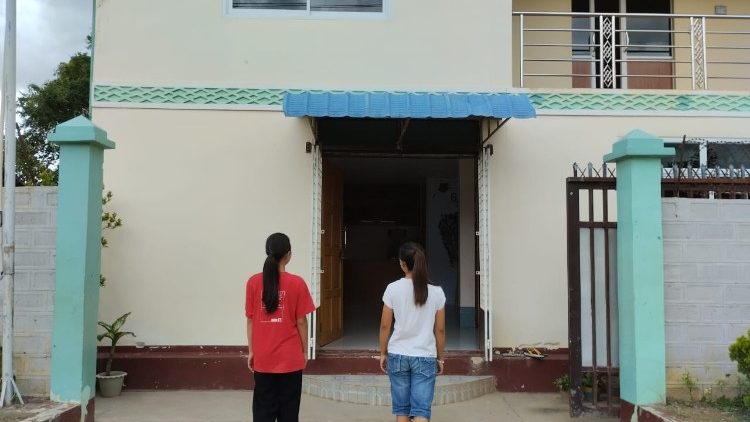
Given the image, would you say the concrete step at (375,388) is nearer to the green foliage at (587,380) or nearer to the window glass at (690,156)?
the green foliage at (587,380)

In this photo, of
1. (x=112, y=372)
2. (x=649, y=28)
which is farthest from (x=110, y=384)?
(x=649, y=28)

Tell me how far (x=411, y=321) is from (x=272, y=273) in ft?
2.95

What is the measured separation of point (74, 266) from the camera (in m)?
4.47

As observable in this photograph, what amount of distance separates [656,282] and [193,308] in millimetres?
4254

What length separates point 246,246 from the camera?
6.34m

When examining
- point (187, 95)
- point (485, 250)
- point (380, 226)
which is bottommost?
point (485, 250)

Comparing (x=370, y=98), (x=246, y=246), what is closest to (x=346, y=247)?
(x=246, y=246)

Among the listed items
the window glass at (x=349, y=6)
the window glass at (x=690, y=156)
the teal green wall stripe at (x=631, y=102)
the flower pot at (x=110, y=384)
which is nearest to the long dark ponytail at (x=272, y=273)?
the flower pot at (x=110, y=384)

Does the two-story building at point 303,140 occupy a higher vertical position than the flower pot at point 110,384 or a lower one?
higher

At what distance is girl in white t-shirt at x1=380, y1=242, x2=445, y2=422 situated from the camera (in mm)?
3846

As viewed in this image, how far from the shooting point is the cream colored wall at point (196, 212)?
6.25 meters

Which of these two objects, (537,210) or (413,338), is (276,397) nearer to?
(413,338)

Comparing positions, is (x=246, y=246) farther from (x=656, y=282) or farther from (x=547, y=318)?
(x=656, y=282)

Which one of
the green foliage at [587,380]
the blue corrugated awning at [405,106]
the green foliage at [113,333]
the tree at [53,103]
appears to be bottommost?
the green foliage at [587,380]
